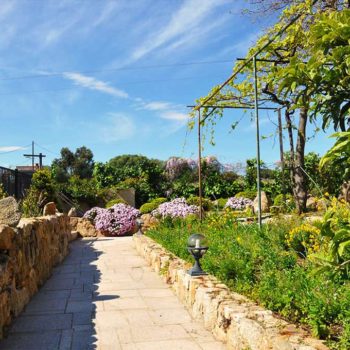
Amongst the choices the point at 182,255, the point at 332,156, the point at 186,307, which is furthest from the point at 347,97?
the point at 182,255

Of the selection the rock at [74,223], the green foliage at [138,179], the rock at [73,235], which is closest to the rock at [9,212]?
the rock at [73,235]

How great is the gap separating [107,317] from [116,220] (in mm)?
8880

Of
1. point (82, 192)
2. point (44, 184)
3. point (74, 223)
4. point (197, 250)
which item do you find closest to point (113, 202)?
point (82, 192)

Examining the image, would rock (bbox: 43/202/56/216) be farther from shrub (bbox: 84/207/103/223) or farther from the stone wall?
shrub (bbox: 84/207/103/223)

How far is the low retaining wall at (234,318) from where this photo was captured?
8.44 ft

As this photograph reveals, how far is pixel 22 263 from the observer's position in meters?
4.84

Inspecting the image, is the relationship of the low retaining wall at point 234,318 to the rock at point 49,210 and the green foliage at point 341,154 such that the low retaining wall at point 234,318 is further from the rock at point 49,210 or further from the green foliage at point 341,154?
the rock at point 49,210

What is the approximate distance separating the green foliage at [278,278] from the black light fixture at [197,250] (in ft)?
0.68

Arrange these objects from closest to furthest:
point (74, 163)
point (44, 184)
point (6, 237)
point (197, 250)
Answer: point (6, 237) < point (197, 250) < point (44, 184) < point (74, 163)

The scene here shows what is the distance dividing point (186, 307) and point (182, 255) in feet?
5.94

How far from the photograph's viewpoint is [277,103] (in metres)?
11.3

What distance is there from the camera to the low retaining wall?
2.57 m

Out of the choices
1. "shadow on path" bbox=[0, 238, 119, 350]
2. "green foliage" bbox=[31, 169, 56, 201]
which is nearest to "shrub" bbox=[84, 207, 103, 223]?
"green foliage" bbox=[31, 169, 56, 201]

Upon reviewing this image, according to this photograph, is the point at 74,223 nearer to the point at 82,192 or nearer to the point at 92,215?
the point at 92,215
